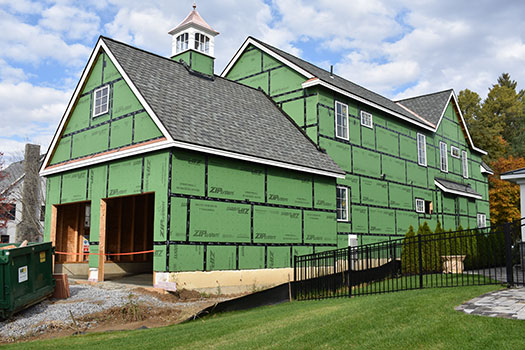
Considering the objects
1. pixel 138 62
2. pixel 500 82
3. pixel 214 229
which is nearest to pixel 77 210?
pixel 138 62

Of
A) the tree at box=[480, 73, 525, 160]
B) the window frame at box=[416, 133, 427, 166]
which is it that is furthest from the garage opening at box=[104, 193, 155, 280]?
the tree at box=[480, 73, 525, 160]

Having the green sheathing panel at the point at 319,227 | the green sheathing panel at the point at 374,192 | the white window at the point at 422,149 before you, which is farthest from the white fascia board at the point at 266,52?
the white window at the point at 422,149

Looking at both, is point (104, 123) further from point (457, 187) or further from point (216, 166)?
point (457, 187)

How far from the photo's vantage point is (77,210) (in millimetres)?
20938

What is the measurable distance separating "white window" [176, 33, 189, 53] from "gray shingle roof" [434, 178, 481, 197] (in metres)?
16.8

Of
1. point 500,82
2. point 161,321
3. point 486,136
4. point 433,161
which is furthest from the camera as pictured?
point 500,82

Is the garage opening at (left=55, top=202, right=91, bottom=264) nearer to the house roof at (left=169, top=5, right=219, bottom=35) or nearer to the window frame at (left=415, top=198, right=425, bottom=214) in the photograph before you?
the house roof at (left=169, top=5, right=219, bottom=35)

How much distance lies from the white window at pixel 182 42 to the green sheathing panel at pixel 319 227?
875 centimetres

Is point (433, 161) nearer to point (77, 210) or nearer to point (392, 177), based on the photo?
point (392, 177)

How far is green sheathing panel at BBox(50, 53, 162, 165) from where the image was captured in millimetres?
15586

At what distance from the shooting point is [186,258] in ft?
45.9

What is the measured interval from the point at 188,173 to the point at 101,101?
221 inches

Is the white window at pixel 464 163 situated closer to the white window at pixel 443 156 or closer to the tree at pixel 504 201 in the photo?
the white window at pixel 443 156

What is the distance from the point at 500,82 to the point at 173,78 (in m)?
66.3
